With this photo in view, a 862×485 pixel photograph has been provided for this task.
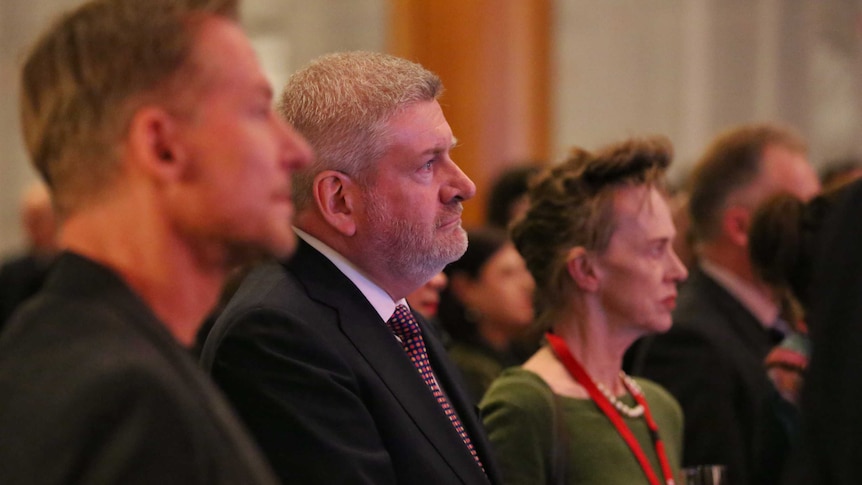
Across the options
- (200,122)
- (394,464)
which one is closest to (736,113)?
(394,464)

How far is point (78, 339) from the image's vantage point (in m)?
1.46

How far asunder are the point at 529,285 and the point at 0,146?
16.8ft

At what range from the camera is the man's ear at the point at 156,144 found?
1529 mm

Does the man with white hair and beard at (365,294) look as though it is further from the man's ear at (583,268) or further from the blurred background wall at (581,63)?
the blurred background wall at (581,63)

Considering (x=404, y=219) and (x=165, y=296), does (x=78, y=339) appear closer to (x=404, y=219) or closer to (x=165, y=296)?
(x=165, y=296)

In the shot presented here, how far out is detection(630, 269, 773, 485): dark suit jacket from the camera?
3.70 metres

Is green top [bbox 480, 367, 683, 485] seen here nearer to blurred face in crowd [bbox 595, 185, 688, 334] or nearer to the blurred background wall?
blurred face in crowd [bbox 595, 185, 688, 334]

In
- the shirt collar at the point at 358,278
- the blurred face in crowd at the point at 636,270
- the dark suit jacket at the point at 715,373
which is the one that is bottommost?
the dark suit jacket at the point at 715,373

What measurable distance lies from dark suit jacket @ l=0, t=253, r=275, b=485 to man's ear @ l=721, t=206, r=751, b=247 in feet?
11.1

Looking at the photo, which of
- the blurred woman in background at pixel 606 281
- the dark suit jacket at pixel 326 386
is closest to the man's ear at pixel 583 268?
the blurred woman in background at pixel 606 281

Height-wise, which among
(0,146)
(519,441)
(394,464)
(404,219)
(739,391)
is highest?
(404,219)

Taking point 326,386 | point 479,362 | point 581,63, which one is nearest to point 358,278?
point 326,386

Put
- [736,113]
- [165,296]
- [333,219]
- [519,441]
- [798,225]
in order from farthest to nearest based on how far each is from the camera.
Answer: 1. [736,113]
2. [798,225]
3. [519,441]
4. [333,219]
5. [165,296]

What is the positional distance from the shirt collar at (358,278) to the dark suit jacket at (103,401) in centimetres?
112
